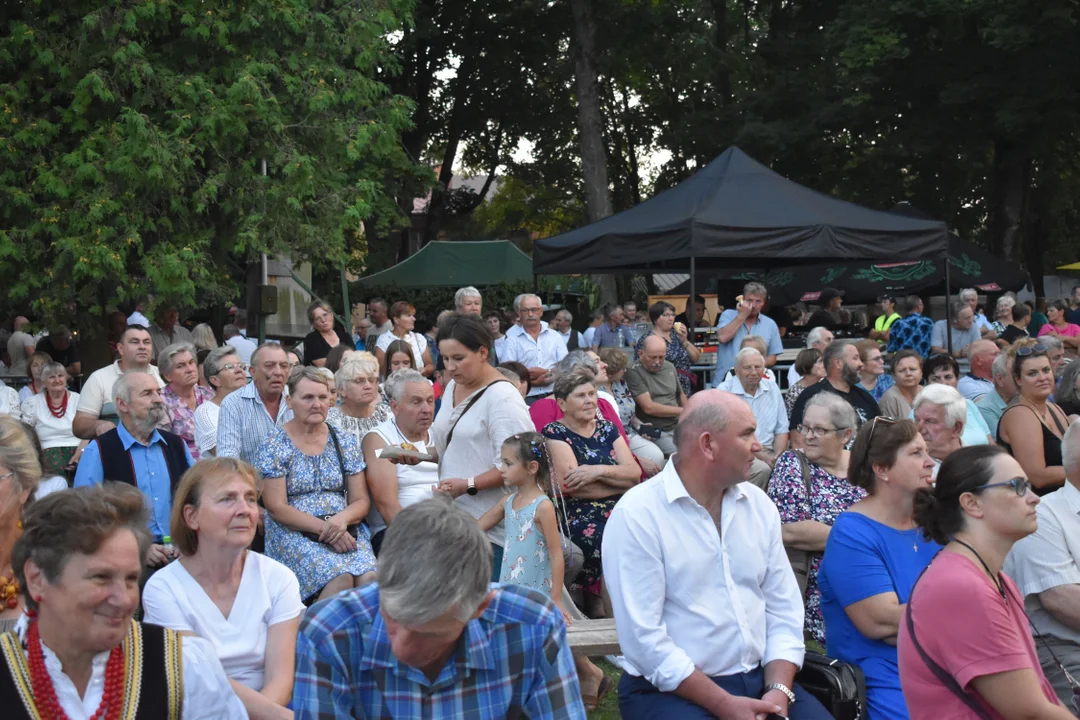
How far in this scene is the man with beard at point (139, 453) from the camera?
217 inches

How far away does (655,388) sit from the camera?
30.8ft

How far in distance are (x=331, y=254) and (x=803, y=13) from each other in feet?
64.0

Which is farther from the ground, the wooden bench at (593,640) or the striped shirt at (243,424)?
the striped shirt at (243,424)

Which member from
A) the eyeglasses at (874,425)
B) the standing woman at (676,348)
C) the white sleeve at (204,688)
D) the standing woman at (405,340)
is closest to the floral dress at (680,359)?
the standing woman at (676,348)

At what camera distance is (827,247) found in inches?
440

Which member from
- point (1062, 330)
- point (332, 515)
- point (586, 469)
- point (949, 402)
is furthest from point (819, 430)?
point (1062, 330)

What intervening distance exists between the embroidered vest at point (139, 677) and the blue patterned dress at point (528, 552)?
2.54m

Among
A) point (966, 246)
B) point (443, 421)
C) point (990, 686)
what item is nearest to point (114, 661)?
point (990, 686)

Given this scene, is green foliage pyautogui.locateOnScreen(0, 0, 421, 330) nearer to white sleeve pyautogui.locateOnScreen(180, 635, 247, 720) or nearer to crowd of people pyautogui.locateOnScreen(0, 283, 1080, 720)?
crowd of people pyautogui.locateOnScreen(0, 283, 1080, 720)

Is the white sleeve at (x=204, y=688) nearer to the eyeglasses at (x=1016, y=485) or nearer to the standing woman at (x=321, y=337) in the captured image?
the eyeglasses at (x=1016, y=485)

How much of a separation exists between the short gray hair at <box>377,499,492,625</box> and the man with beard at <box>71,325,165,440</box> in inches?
209

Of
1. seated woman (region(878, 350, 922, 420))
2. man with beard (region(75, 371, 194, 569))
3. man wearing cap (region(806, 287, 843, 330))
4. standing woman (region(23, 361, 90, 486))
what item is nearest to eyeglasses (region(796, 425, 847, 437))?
seated woman (region(878, 350, 922, 420))

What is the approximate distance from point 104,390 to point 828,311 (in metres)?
12.0

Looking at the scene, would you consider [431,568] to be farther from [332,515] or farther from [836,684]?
[332,515]
